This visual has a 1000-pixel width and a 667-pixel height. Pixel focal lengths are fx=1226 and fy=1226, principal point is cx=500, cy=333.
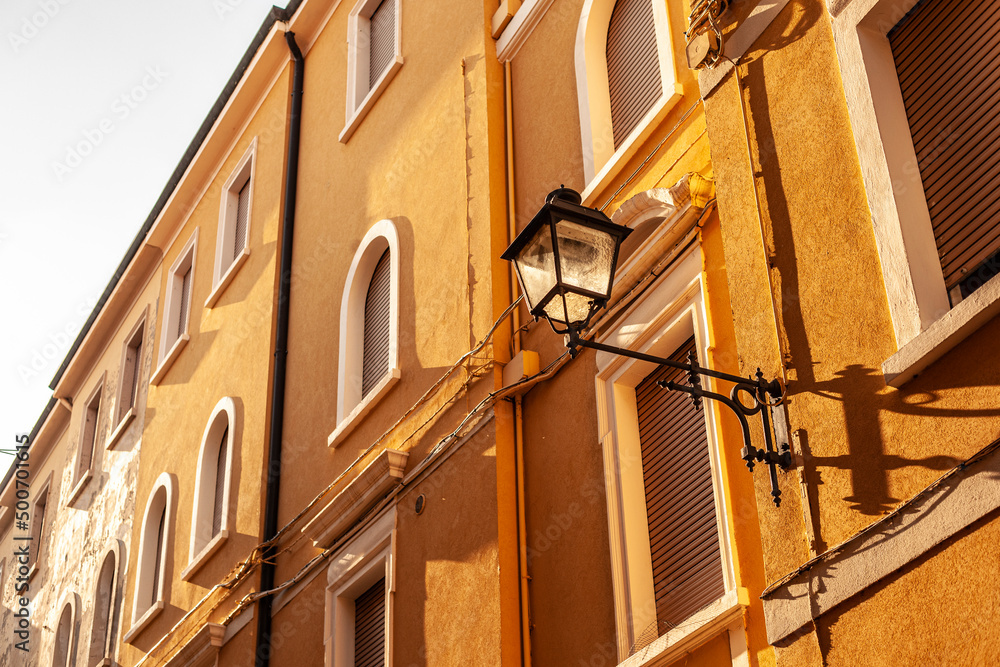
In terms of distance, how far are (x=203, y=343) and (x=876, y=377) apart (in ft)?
40.8

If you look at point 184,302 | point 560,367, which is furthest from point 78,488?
point 560,367

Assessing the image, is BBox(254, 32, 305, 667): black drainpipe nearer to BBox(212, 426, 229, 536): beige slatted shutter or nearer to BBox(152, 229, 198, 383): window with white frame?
BBox(212, 426, 229, 536): beige slatted shutter

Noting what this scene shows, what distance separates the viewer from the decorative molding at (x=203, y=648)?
42.0 feet

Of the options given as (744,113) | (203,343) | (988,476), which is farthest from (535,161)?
(203,343)

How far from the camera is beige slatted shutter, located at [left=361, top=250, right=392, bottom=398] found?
38.3ft

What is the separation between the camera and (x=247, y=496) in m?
13.3

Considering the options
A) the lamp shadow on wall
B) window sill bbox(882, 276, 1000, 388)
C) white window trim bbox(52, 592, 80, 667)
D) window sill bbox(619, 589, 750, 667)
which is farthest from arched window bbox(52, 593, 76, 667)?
window sill bbox(882, 276, 1000, 388)

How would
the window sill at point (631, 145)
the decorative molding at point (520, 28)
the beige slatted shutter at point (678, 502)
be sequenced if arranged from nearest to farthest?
the beige slatted shutter at point (678, 502), the window sill at point (631, 145), the decorative molding at point (520, 28)

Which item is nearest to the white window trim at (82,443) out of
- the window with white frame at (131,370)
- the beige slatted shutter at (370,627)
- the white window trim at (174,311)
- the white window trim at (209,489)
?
the window with white frame at (131,370)

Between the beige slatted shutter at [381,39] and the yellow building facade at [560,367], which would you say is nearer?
the yellow building facade at [560,367]

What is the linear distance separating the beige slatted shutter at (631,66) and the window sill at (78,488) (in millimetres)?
13853

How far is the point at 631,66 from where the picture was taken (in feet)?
30.5

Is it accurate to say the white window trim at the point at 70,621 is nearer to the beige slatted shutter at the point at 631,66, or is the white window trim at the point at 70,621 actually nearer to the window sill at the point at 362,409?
the window sill at the point at 362,409

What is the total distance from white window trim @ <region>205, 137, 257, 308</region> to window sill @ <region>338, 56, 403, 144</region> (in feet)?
9.51
